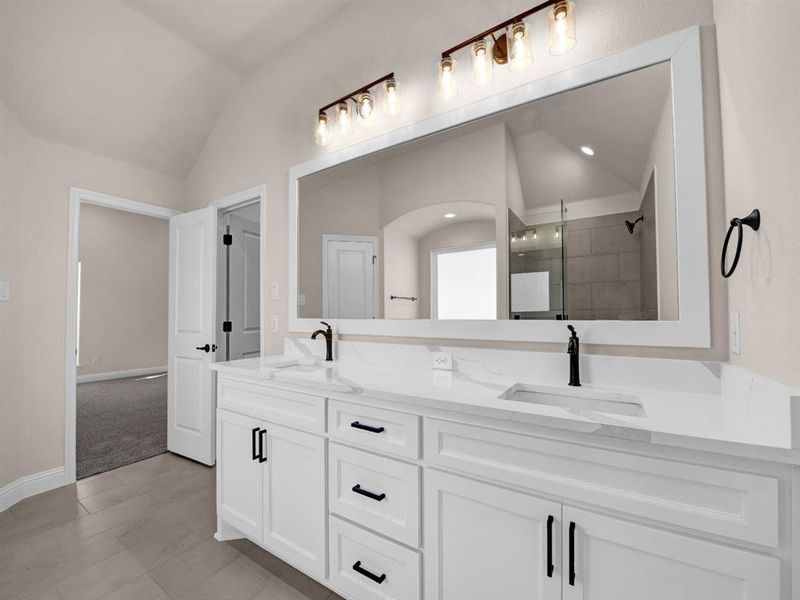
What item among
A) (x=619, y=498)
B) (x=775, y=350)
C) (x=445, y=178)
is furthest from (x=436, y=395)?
(x=445, y=178)

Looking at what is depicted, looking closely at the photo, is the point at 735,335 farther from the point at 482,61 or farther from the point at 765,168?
the point at 482,61

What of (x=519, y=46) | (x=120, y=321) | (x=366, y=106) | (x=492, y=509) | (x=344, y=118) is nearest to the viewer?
(x=492, y=509)

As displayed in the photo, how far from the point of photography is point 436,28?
73.1 inches

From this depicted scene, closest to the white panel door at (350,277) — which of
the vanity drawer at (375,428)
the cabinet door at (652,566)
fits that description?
the vanity drawer at (375,428)

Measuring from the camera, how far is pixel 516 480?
1.04m

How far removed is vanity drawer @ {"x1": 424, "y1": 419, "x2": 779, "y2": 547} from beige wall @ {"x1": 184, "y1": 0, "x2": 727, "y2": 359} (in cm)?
57

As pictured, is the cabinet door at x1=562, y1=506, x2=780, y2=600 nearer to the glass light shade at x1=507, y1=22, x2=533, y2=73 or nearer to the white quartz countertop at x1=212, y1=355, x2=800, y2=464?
the white quartz countertop at x1=212, y1=355, x2=800, y2=464

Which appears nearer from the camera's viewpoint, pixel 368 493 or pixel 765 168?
pixel 765 168

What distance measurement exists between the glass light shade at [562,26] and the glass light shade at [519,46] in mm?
103

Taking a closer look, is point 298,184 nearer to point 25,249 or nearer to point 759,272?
point 25,249

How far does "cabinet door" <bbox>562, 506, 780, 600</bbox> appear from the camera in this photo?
783 mm

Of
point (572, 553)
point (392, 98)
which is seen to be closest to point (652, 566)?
point (572, 553)

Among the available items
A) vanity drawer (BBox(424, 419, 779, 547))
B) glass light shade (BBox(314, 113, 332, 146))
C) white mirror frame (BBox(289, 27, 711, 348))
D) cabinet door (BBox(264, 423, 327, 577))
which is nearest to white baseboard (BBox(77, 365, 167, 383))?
cabinet door (BBox(264, 423, 327, 577))

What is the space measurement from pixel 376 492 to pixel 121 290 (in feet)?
23.8
